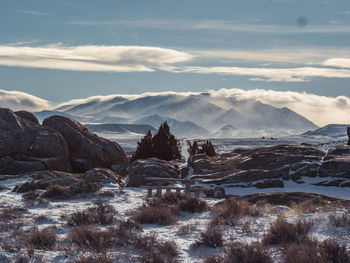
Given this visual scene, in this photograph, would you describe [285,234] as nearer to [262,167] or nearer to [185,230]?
[185,230]

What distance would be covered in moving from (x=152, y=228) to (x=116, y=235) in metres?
1.57

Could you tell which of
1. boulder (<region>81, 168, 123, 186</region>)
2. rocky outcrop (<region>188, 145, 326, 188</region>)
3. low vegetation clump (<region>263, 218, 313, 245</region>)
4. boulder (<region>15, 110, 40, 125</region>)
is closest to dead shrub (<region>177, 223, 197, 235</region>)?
low vegetation clump (<region>263, 218, 313, 245</region>)

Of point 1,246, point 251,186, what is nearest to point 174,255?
point 1,246

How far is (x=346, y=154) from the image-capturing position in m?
20.9

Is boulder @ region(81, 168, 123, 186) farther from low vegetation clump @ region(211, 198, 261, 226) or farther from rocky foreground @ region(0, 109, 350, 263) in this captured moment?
low vegetation clump @ region(211, 198, 261, 226)

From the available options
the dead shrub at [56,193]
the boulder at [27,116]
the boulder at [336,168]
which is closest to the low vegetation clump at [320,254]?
the dead shrub at [56,193]

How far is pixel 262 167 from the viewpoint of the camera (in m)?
19.9

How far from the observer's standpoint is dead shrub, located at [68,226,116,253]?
7.58 m

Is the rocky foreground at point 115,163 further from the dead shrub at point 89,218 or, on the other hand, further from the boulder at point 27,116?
the dead shrub at point 89,218

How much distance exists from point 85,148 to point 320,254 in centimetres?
2283

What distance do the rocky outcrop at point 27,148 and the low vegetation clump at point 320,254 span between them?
20.5 m

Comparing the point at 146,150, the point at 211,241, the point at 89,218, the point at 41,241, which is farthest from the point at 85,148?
the point at 211,241

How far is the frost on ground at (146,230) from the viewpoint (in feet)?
23.9

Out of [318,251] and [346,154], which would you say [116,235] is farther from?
[346,154]
